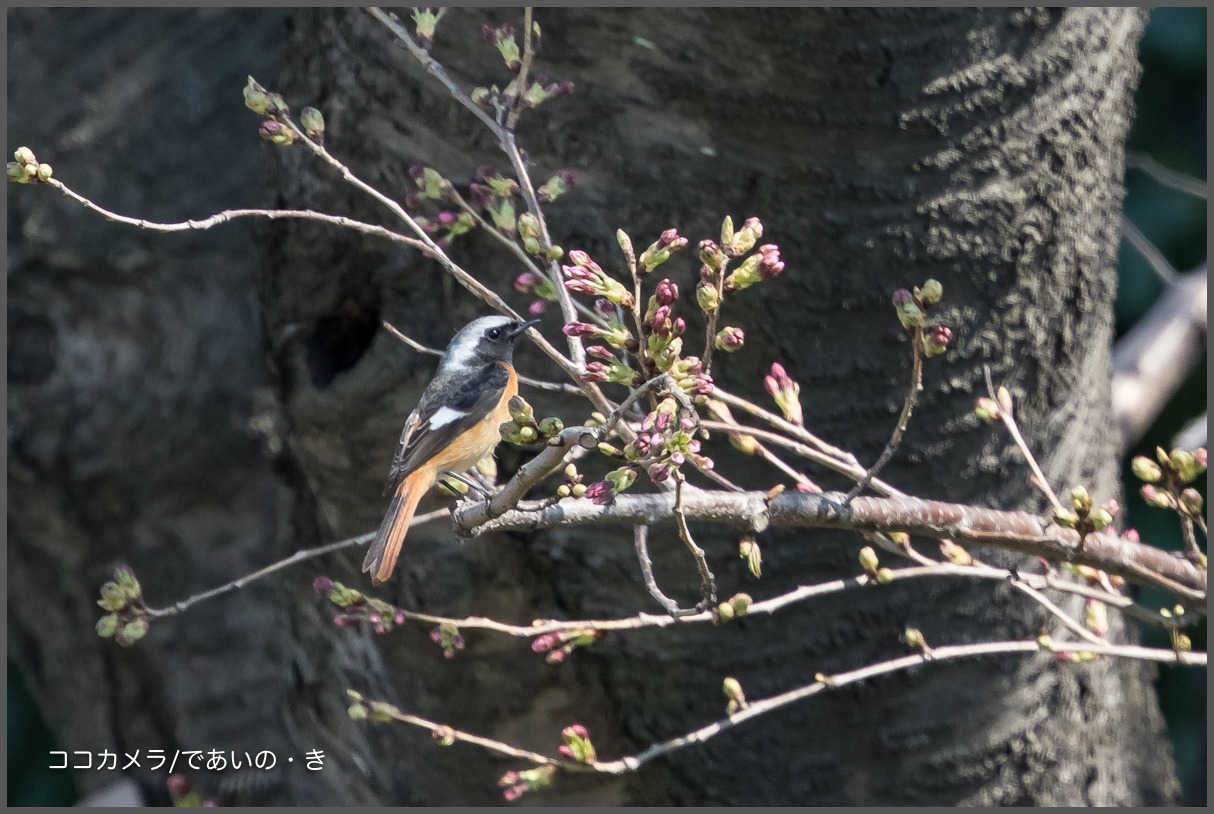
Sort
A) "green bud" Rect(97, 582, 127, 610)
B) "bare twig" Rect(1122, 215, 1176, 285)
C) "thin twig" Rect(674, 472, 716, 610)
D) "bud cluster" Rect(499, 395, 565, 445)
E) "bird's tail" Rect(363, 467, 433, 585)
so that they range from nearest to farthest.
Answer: "bud cluster" Rect(499, 395, 565, 445)
"thin twig" Rect(674, 472, 716, 610)
"green bud" Rect(97, 582, 127, 610)
"bird's tail" Rect(363, 467, 433, 585)
"bare twig" Rect(1122, 215, 1176, 285)

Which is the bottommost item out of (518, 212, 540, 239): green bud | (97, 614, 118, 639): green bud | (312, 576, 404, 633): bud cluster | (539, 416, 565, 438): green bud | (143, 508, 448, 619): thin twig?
(312, 576, 404, 633): bud cluster

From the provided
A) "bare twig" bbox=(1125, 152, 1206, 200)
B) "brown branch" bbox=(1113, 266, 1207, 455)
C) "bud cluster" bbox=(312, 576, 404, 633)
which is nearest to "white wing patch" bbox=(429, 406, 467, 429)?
"bud cluster" bbox=(312, 576, 404, 633)

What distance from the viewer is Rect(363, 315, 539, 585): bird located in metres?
2.01

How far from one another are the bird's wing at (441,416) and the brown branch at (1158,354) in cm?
190

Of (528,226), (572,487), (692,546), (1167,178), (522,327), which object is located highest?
(1167,178)

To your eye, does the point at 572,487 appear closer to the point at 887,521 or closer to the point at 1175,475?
the point at 887,521

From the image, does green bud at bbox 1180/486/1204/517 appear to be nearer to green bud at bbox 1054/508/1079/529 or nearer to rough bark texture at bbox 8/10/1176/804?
green bud at bbox 1054/508/1079/529

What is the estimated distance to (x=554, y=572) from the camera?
2.19m

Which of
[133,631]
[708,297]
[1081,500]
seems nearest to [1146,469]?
[1081,500]

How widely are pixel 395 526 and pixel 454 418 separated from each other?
0.72 feet

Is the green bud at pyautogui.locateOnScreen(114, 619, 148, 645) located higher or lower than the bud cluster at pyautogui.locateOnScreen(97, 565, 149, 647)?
lower

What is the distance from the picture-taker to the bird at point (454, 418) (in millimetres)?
2012

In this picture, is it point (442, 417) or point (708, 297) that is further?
point (442, 417)

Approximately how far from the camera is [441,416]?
2029 millimetres
